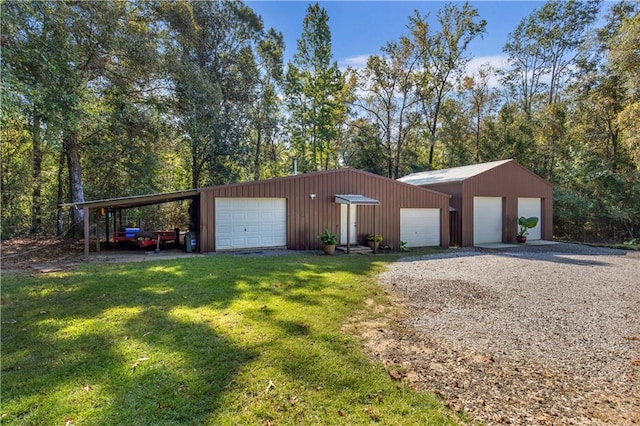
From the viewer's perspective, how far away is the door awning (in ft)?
34.4

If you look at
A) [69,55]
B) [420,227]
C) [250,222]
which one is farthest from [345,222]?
[69,55]

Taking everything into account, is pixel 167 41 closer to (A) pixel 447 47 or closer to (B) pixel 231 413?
(B) pixel 231 413

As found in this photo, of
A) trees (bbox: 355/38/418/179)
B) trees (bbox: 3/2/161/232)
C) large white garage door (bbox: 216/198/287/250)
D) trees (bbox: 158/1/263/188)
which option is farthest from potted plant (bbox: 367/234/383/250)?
trees (bbox: 355/38/418/179)

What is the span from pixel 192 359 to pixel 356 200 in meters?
8.25

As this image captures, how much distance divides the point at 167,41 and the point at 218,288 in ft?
34.0

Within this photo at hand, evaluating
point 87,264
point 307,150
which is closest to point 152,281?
point 87,264

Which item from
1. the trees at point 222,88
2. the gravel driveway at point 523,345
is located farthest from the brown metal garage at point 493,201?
the trees at point 222,88

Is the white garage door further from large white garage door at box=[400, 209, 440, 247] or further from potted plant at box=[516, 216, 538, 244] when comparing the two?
large white garage door at box=[400, 209, 440, 247]

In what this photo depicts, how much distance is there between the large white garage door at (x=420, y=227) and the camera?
12578 mm

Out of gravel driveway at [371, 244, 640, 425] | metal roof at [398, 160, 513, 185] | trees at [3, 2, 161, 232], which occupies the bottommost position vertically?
gravel driveway at [371, 244, 640, 425]

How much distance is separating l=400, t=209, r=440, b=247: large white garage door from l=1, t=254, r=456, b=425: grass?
296 inches

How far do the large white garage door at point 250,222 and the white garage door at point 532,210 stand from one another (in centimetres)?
1123

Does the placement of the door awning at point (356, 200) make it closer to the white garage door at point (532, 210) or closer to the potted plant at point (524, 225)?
the potted plant at point (524, 225)

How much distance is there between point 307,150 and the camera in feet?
69.5
